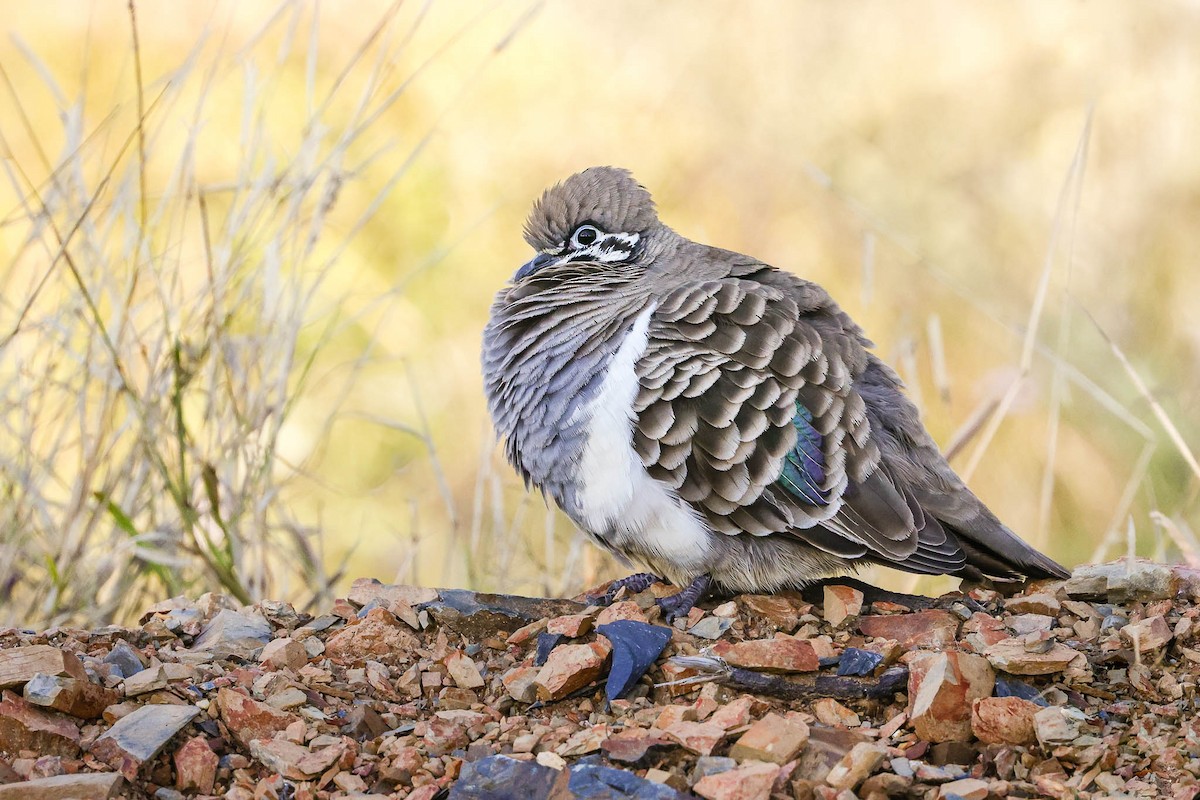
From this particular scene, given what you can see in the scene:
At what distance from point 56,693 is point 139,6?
20.5 feet

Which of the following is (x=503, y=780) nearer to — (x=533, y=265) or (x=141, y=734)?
(x=141, y=734)

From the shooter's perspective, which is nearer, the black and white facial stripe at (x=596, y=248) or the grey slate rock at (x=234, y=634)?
the grey slate rock at (x=234, y=634)

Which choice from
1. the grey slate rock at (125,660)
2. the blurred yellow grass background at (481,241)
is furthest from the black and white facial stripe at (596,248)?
the grey slate rock at (125,660)

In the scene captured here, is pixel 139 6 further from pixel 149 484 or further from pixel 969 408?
pixel 969 408

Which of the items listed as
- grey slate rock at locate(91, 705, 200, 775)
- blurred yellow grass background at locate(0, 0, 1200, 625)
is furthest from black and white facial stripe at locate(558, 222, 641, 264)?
grey slate rock at locate(91, 705, 200, 775)

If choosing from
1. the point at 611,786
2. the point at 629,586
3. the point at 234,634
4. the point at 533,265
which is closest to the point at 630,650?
the point at 611,786

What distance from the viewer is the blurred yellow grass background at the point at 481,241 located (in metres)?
4.53

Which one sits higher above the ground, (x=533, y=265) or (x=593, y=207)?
(x=593, y=207)

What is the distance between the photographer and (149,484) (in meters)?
4.57

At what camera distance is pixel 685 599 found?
3580 mm

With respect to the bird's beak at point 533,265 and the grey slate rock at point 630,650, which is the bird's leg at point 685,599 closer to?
the grey slate rock at point 630,650

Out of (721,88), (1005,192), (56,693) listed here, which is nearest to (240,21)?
(721,88)

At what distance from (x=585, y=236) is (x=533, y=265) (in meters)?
0.20

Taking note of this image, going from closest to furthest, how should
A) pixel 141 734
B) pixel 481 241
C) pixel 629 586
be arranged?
1. pixel 141 734
2. pixel 629 586
3. pixel 481 241
